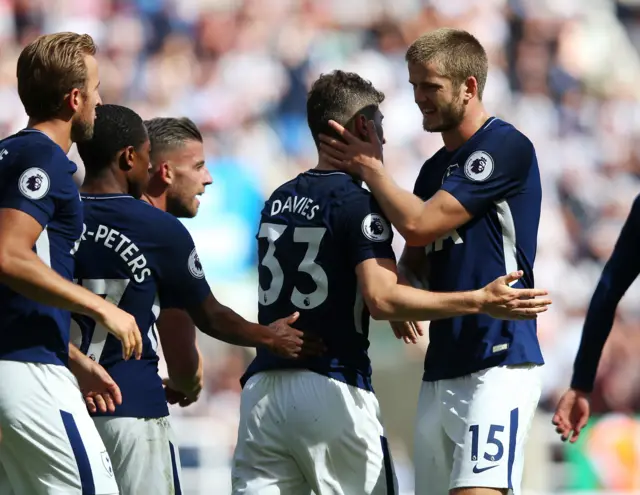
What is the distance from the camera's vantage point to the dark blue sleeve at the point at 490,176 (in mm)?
5289

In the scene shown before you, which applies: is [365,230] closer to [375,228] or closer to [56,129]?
[375,228]

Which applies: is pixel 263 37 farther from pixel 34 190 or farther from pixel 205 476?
pixel 34 190

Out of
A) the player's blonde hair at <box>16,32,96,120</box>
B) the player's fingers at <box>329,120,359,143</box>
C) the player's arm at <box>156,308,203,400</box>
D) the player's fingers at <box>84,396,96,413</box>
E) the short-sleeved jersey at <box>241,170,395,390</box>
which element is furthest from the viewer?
the player's arm at <box>156,308,203,400</box>

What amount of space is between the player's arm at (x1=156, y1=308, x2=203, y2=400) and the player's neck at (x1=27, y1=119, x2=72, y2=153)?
58.4 inches

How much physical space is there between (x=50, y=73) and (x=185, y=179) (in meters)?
1.45

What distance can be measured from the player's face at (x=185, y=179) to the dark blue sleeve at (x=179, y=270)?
67 centimetres

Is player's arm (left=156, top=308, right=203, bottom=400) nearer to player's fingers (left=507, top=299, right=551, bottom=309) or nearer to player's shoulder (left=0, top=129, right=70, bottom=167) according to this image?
player's shoulder (left=0, top=129, right=70, bottom=167)

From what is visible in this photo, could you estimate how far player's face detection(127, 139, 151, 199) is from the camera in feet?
18.4

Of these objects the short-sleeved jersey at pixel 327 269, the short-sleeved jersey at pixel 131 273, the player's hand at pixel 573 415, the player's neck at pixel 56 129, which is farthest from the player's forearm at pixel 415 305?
the player's neck at pixel 56 129

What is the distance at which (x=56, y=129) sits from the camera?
487 centimetres

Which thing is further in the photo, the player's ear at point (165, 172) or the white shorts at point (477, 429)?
the player's ear at point (165, 172)

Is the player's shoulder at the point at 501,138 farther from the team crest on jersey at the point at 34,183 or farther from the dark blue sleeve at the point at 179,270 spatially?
the team crest on jersey at the point at 34,183

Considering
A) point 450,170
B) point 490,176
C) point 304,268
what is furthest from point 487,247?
point 304,268

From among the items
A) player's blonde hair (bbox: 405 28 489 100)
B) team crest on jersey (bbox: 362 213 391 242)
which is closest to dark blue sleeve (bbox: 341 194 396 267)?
team crest on jersey (bbox: 362 213 391 242)
